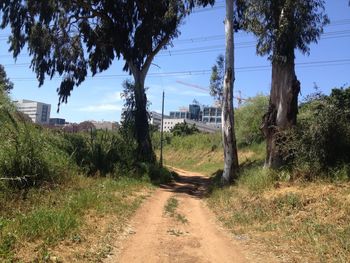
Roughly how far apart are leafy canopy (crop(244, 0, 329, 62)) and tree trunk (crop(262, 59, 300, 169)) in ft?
1.80

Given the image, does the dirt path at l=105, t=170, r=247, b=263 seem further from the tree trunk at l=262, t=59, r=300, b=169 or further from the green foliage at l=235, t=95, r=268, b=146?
the green foliage at l=235, t=95, r=268, b=146

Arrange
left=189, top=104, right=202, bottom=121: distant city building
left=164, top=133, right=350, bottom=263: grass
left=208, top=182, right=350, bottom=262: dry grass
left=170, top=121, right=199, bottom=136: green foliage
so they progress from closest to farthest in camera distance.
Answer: left=208, top=182, right=350, bottom=262: dry grass → left=164, top=133, right=350, bottom=263: grass → left=170, top=121, right=199, bottom=136: green foliage → left=189, top=104, right=202, bottom=121: distant city building

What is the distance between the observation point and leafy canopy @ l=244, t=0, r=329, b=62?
15812mm

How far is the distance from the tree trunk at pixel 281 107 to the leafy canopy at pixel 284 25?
550mm

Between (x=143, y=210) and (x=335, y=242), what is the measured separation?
278 inches

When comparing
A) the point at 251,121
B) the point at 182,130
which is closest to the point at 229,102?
the point at 251,121

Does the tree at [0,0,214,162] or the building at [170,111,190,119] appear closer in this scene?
the tree at [0,0,214,162]

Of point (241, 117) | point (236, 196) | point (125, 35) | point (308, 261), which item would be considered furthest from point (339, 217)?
point (241, 117)

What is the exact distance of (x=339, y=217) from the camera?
33.4ft

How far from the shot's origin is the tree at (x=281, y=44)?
15.9 meters

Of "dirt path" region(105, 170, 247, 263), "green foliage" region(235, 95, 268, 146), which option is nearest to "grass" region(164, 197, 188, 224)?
"dirt path" region(105, 170, 247, 263)

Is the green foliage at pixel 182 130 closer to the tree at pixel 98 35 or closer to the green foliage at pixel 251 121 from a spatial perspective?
the green foliage at pixel 251 121

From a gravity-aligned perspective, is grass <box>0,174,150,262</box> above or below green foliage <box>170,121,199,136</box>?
below

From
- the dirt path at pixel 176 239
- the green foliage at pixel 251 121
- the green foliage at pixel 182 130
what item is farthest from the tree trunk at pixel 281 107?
the green foliage at pixel 182 130
